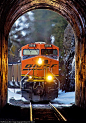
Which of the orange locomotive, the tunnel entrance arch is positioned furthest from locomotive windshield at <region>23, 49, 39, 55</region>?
the tunnel entrance arch

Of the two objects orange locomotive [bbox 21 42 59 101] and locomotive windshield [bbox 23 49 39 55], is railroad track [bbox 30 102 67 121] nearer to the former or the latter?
orange locomotive [bbox 21 42 59 101]

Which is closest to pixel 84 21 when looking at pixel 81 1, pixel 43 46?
pixel 81 1

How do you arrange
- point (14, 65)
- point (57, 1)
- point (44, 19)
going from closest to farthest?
point (57, 1)
point (14, 65)
point (44, 19)

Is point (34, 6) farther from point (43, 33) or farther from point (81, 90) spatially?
point (43, 33)

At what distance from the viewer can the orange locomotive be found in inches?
477

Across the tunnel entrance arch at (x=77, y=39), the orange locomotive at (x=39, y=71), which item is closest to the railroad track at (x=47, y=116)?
the tunnel entrance arch at (x=77, y=39)

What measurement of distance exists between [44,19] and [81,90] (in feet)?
86.8

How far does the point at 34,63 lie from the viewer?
12.5m

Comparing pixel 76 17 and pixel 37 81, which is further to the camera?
pixel 37 81

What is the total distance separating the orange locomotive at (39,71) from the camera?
39.7 ft

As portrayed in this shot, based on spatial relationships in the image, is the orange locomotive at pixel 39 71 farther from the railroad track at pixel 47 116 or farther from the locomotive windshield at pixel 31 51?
the railroad track at pixel 47 116

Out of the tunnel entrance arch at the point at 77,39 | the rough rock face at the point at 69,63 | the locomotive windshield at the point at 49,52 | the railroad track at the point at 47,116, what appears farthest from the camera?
the rough rock face at the point at 69,63

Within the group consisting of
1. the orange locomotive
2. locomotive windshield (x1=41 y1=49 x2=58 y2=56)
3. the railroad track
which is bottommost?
the railroad track

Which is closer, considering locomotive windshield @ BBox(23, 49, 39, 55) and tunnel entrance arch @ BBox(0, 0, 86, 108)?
tunnel entrance arch @ BBox(0, 0, 86, 108)
